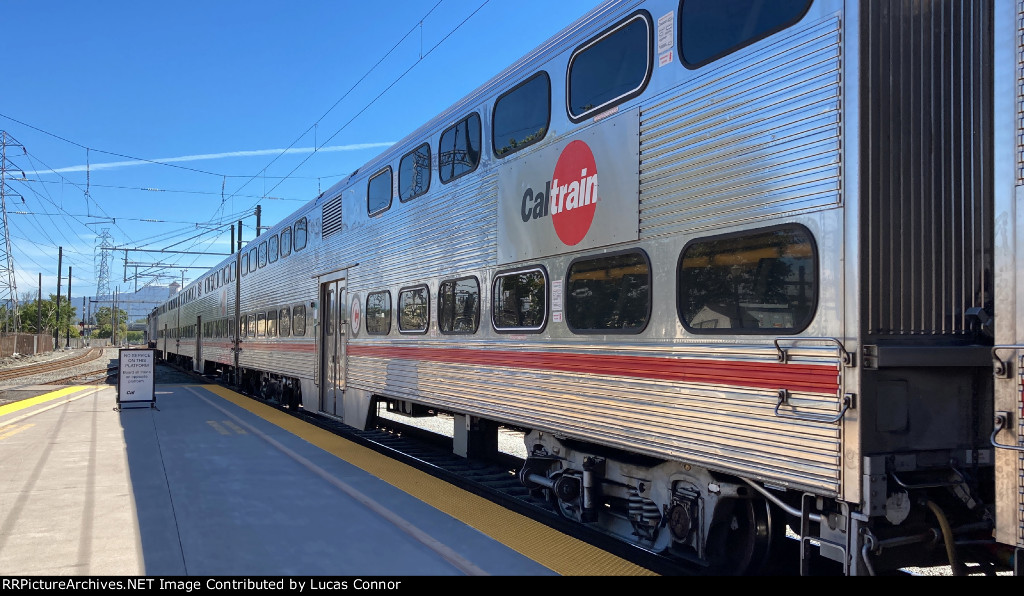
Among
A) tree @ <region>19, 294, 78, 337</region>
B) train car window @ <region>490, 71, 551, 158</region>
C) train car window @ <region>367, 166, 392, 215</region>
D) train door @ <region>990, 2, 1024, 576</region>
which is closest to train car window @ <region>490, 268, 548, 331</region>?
train car window @ <region>490, 71, 551, 158</region>

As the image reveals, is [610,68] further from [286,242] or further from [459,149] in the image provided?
[286,242]

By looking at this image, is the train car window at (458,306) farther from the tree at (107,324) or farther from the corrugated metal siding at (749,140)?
the tree at (107,324)

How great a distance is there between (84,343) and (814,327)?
10631cm

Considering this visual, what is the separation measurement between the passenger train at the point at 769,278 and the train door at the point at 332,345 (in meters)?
5.15

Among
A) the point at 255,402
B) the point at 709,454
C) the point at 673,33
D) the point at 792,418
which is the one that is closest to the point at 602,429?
the point at 709,454

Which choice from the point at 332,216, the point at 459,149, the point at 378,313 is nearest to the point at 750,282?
the point at 459,149

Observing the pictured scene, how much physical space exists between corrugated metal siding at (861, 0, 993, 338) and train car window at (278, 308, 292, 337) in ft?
40.3

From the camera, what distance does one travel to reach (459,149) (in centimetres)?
740

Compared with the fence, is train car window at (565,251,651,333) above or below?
above

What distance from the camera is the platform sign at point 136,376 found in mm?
13148

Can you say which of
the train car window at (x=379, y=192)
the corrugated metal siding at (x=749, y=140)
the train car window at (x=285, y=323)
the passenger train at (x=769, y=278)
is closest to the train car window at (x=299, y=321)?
the train car window at (x=285, y=323)

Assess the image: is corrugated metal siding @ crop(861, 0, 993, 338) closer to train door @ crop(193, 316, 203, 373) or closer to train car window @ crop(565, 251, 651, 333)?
train car window @ crop(565, 251, 651, 333)

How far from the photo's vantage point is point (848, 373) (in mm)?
3338

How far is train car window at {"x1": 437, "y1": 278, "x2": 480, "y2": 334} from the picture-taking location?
270 inches
